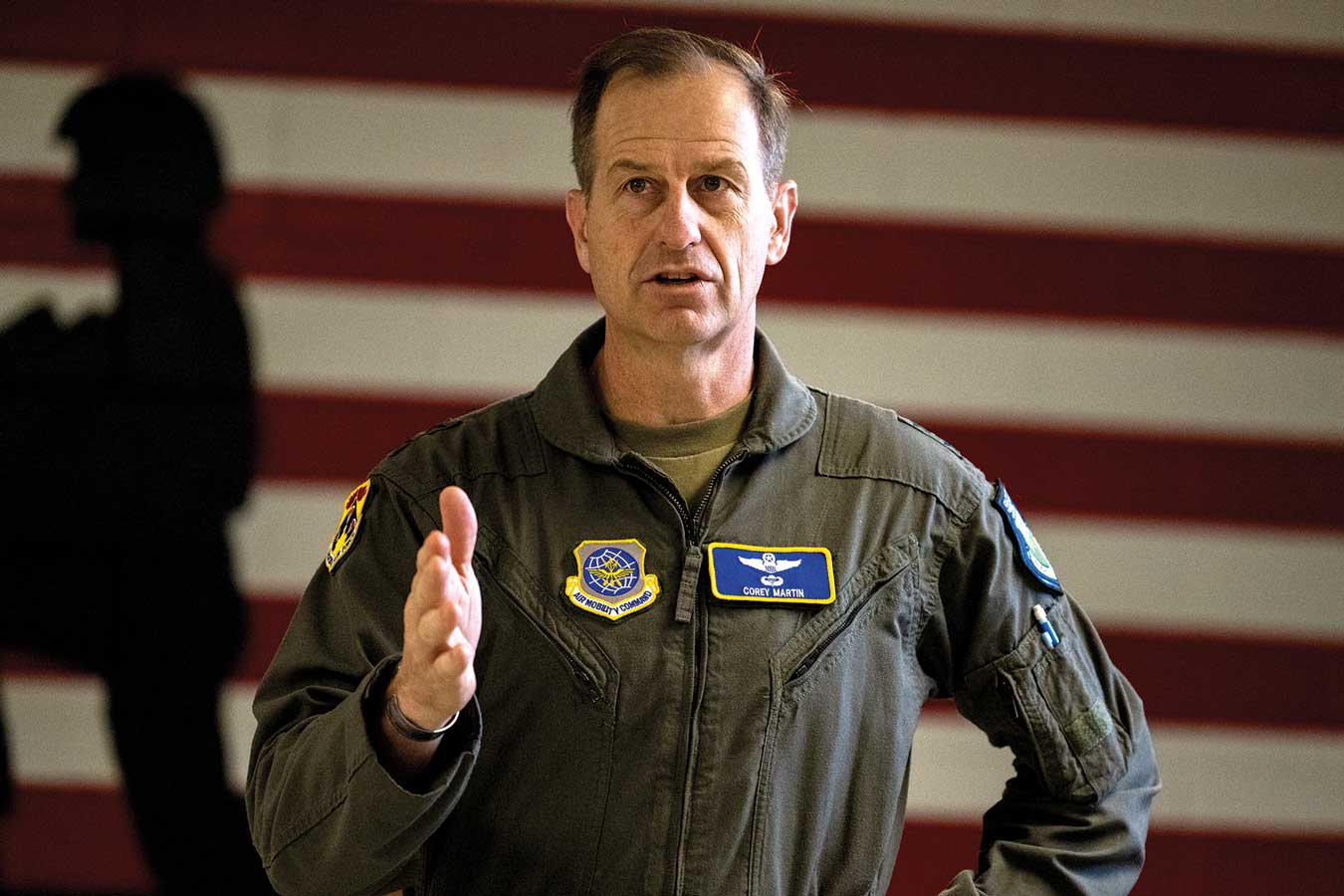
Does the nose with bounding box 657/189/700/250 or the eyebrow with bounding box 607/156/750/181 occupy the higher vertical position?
the eyebrow with bounding box 607/156/750/181

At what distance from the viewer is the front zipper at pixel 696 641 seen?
1.28 meters

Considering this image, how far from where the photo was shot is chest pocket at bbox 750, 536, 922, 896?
4.29 ft

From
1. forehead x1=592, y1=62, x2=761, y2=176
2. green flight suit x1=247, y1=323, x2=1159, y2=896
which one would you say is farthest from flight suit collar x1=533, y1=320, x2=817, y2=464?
forehead x1=592, y1=62, x2=761, y2=176

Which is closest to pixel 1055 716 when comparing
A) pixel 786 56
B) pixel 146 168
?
pixel 786 56

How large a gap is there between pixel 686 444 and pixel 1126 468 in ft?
4.42

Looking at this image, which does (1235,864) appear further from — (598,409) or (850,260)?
(598,409)

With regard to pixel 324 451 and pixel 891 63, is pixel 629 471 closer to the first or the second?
pixel 324 451

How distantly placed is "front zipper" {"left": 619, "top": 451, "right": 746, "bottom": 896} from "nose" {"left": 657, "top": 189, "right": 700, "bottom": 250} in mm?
212

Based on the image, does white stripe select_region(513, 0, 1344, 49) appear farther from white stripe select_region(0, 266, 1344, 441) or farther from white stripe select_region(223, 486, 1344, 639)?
white stripe select_region(223, 486, 1344, 639)

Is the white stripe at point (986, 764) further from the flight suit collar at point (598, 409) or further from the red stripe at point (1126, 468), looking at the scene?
the flight suit collar at point (598, 409)

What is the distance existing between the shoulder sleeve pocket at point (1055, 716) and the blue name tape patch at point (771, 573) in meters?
0.21

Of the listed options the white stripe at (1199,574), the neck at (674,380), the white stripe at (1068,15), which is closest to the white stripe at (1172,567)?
the white stripe at (1199,574)

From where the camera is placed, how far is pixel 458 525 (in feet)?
3.77

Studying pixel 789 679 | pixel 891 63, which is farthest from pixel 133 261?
pixel 789 679
